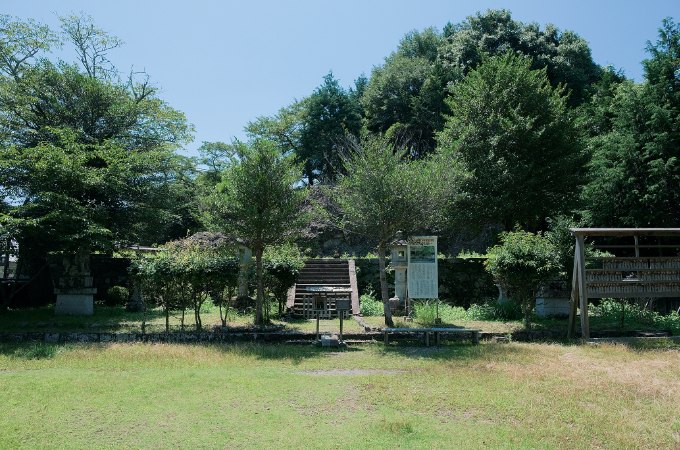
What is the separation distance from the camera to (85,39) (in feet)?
78.1

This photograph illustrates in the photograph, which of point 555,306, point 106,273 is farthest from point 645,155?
point 106,273

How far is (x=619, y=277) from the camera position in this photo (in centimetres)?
1071

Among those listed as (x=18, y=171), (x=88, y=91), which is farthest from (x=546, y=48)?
(x=18, y=171)

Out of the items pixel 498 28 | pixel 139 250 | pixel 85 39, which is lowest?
pixel 139 250

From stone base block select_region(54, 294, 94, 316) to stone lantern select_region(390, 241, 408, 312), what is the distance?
31.4 ft

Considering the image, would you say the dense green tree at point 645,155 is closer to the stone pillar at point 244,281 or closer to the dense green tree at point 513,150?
the dense green tree at point 513,150

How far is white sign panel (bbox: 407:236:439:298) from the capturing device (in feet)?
40.4

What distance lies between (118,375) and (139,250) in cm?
1077

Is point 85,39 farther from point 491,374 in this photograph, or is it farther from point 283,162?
point 491,374

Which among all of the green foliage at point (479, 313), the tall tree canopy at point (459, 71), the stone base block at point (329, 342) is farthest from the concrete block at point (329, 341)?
the tall tree canopy at point (459, 71)

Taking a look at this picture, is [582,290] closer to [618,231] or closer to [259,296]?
[618,231]

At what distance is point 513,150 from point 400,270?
6668 mm

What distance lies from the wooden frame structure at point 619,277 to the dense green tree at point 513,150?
5.20m

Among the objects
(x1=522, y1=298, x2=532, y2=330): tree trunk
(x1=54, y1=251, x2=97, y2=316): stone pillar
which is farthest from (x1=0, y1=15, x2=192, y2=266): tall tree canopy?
(x1=522, y1=298, x2=532, y2=330): tree trunk
